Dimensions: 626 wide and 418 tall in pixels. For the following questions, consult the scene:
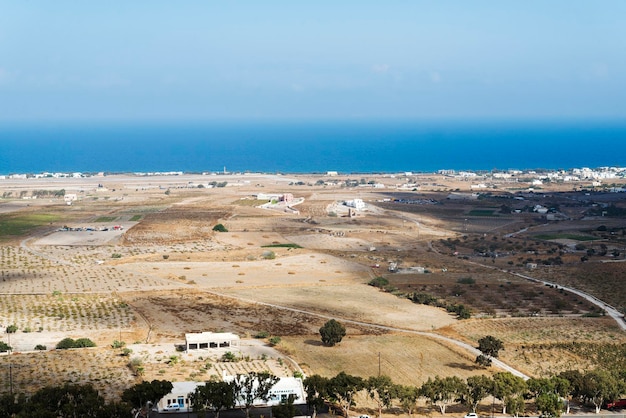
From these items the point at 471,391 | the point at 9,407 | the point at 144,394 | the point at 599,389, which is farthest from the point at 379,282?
the point at 9,407

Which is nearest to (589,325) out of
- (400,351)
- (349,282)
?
(400,351)

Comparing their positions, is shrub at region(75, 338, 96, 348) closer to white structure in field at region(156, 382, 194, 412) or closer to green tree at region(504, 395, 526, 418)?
white structure in field at region(156, 382, 194, 412)

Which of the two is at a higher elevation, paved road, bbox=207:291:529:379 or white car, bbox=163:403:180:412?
white car, bbox=163:403:180:412

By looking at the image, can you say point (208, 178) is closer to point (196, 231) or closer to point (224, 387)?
point (196, 231)

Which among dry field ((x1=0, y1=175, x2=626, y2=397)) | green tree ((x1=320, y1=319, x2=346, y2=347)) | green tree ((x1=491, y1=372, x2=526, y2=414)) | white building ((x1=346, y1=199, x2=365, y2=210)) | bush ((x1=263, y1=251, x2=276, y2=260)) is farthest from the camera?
white building ((x1=346, y1=199, x2=365, y2=210))

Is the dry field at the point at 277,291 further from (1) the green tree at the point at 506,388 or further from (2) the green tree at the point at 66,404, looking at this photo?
(1) the green tree at the point at 506,388

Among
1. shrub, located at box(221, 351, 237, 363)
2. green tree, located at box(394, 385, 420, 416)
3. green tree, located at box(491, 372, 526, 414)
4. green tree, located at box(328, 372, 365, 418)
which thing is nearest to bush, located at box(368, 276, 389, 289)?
shrub, located at box(221, 351, 237, 363)
